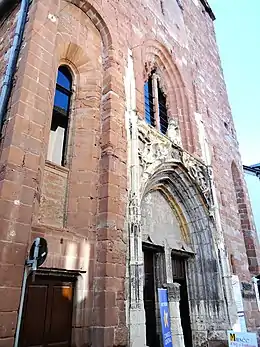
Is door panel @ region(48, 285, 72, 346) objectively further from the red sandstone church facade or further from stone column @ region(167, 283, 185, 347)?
stone column @ region(167, 283, 185, 347)

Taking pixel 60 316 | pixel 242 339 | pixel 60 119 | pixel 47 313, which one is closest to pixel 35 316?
pixel 47 313

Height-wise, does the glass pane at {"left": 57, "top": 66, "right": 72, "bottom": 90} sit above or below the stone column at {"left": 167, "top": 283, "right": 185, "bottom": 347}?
above

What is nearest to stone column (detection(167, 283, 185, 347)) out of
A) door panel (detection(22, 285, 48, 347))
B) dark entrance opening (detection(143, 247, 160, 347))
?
dark entrance opening (detection(143, 247, 160, 347))

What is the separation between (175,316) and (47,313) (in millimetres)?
2939

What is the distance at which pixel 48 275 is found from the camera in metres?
4.19

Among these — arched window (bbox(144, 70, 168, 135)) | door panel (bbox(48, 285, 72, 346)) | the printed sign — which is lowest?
the printed sign

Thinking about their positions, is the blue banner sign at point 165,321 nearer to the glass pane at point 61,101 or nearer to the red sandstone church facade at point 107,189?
the red sandstone church facade at point 107,189

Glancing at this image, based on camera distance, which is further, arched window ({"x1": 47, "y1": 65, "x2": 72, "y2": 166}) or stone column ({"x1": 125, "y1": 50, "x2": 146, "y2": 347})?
arched window ({"x1": 47, "y1": 65, "x2": 72, "y2": 166})

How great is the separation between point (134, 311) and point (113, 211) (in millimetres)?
1569

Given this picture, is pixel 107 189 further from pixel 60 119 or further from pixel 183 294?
pixel 183 294

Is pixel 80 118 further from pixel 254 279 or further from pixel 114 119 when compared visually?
pixel 254 279

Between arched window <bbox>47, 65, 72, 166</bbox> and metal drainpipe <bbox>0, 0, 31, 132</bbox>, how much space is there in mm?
962

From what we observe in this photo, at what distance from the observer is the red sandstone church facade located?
4.02 meters

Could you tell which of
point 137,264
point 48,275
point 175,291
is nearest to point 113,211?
point 137,264
